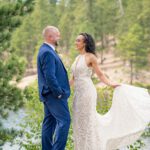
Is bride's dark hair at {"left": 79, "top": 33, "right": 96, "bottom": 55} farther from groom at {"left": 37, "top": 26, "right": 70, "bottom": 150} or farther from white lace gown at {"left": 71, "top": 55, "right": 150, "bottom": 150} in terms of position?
groom at {"left": 37, "top": 26, "right": 70, "bottom": 150}

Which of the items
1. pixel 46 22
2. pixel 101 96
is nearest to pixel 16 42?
pixel 46 22

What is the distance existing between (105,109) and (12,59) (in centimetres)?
201

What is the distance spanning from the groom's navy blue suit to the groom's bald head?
0.26 ft

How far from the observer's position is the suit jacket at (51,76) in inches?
224

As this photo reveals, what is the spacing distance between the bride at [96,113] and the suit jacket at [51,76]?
498mm

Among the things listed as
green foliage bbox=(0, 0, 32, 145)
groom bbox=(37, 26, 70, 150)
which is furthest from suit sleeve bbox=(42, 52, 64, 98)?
green foliage bbox=(0, 0, 32, 145)

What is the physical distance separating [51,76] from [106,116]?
4.35ft

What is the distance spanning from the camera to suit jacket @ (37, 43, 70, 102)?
570 centimetres

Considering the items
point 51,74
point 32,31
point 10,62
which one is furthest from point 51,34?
point 32,31

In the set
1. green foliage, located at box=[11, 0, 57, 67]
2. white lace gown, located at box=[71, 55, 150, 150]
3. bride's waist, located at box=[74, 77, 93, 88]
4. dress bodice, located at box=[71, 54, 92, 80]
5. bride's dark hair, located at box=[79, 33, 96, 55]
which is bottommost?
green foliage, located at box=[11, 0, 57, 67]

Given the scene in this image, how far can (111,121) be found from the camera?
6.64m

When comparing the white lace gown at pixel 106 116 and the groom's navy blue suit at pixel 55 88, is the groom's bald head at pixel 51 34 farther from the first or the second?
the white lace gown at pixel 106 116

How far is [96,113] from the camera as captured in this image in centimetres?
652

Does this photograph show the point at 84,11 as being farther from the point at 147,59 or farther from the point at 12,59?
the point at 12,59
